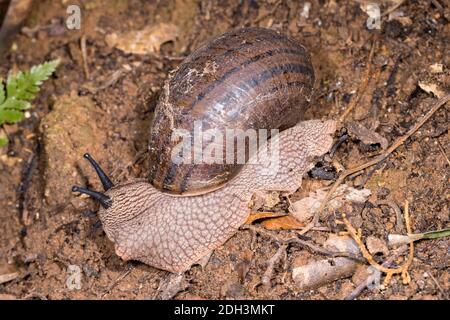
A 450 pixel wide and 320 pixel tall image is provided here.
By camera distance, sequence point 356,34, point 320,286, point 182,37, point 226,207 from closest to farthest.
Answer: point 320,286 < point 226,207 < point 356,34 < point 182,37

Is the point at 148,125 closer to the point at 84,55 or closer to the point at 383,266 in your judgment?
the point at 84,55

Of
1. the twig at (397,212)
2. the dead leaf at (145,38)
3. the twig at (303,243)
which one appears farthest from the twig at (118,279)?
the dead leaf at (145,38)

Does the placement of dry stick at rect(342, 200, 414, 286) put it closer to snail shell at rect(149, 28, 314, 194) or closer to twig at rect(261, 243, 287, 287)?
twig at rect(261, 243, 287, 287)

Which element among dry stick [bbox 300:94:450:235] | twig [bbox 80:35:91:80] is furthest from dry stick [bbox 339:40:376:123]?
twig [bbox 80:35:91:80]

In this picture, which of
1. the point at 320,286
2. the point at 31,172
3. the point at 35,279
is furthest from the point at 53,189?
the point at 320,286

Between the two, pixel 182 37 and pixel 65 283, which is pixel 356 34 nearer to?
pixel 182 37

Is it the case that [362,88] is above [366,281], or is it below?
above

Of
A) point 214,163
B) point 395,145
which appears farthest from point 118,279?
point 395,145
